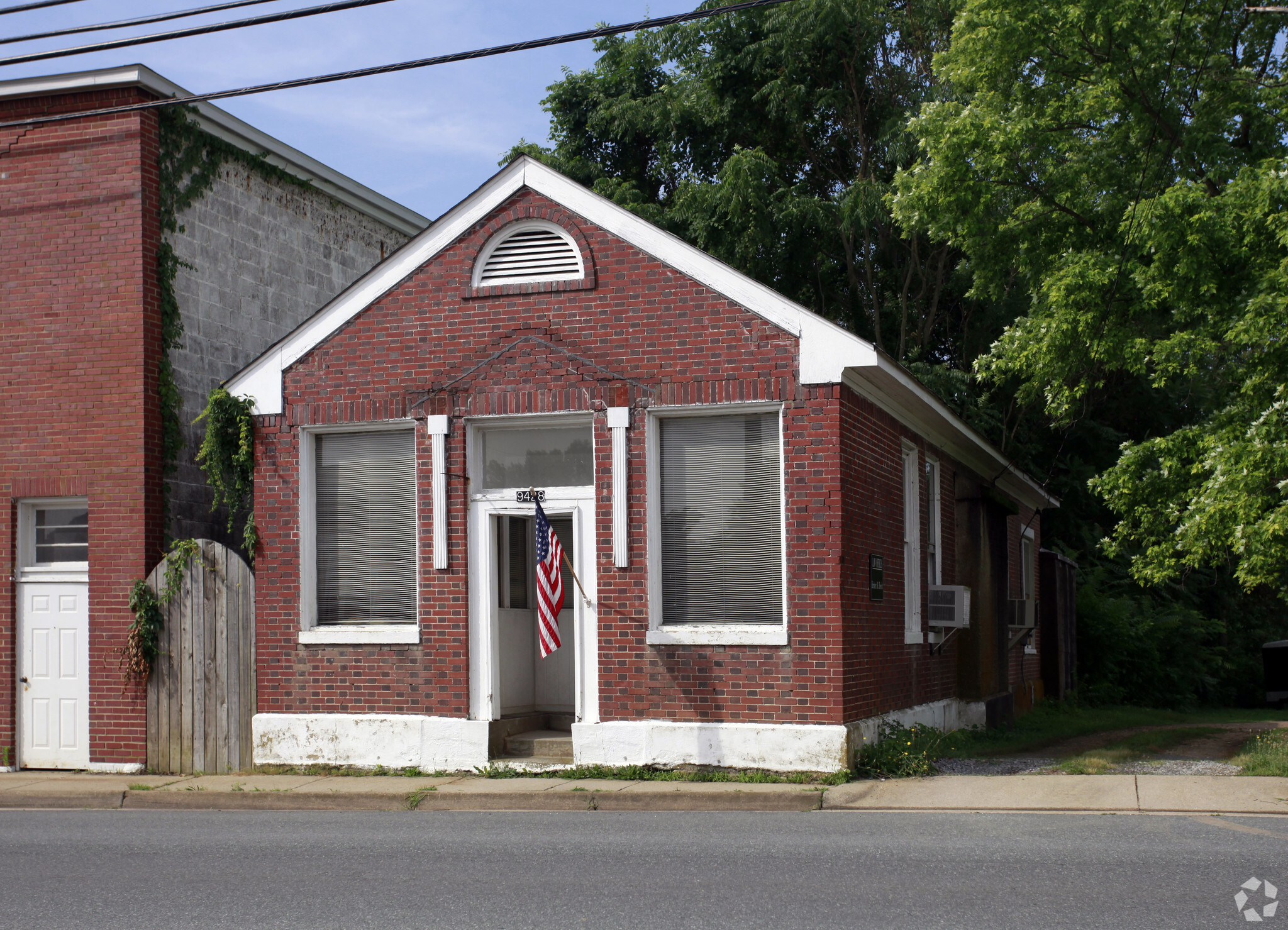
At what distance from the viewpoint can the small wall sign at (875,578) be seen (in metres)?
13.0

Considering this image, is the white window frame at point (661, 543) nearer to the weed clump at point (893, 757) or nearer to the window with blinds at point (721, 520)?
the window with blinds at point (721, 520)

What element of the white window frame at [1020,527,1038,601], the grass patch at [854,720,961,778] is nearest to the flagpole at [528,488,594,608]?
the grass patch at [854,720,961,778]

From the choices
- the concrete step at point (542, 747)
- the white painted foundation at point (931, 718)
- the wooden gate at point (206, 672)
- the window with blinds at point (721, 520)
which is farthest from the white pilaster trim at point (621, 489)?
the wooden gate at point (206, 672)

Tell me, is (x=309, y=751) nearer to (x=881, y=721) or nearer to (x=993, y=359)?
(x=881, y=721)

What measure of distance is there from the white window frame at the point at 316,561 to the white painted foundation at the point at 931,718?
170 inches

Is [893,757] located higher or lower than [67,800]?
higher

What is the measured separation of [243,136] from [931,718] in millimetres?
10636

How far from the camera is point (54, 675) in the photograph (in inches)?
569

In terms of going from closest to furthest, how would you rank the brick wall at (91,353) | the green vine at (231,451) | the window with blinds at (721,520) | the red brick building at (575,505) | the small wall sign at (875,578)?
the red brick building at (575,505)
the window with blinds at (721,520)
the small wall sign at (875,578)
the green vine at (231,451)
the brick wall at (91,353)

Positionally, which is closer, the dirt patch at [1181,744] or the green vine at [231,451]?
the green vine at [231,451]

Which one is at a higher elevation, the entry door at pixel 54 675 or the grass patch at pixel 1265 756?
the entry door at pixel 54 675

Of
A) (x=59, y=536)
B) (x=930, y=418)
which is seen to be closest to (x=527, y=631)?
(x=930, y=418)

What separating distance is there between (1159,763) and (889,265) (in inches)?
752

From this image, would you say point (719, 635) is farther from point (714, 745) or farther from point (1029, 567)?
point (1029, 567)
